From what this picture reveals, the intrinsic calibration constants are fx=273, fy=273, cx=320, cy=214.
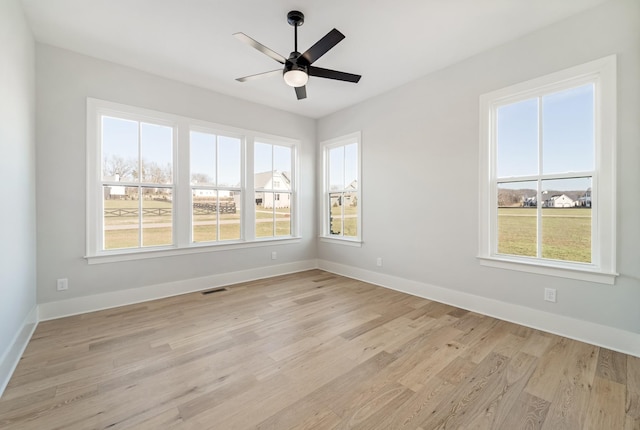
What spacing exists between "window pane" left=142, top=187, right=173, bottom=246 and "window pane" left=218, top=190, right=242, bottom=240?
71 centimetres

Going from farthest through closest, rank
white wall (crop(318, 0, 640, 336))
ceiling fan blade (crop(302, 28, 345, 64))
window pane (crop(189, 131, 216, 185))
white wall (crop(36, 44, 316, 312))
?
window pane (crop(189, 131, 216, 185))
white wall (crop(36, 44, 316, 312))
white wall (crop(318, 0, 640, 336))
ceiling fan blade (crop(302, 28, 345, 64))

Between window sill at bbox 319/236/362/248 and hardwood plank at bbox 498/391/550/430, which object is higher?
window sill at bbox 319/236/362/248

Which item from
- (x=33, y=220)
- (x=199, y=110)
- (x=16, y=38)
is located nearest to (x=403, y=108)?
(x=199, y=110)

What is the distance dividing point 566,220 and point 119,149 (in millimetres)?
4989

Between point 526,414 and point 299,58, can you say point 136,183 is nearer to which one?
point 299,58

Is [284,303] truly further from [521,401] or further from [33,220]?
[33,220]

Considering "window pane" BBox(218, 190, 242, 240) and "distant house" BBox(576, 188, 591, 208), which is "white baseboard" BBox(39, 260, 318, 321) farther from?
"distant house" BBox(576, 188, 591, 208)

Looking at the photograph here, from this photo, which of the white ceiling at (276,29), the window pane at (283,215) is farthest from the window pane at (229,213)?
the white ceiling at (276,29)

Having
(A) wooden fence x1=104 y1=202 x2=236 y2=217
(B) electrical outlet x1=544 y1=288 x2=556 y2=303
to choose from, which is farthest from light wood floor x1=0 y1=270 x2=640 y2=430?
(A) wooden fence x1=104 y1=202 x2=236 y2=217

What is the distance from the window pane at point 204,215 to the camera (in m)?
3.98

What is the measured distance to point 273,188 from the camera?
4.82 metres

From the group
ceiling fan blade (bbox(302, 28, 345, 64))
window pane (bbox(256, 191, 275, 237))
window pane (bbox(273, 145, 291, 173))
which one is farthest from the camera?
window pane (bbox(273, 145, 291, 173))

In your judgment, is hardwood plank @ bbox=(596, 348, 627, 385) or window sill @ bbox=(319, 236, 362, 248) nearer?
hardwood plank @ bbox=(596, 348, 627, 385)

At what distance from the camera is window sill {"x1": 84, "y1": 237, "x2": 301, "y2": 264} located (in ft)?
10.6
